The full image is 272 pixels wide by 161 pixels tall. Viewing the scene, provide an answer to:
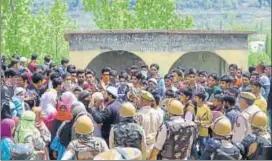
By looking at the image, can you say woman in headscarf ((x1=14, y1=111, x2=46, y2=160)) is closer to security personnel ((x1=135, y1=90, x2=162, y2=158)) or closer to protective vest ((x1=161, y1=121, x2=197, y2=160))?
security personnel ((x1=135, y1=90, x2=162, y2=158))

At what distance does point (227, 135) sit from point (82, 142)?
1601 millimetres

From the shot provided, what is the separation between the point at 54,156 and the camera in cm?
948

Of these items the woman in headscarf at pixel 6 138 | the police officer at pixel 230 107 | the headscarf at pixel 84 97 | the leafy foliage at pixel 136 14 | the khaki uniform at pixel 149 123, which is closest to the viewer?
the woman in headscarf at pixel 6 138

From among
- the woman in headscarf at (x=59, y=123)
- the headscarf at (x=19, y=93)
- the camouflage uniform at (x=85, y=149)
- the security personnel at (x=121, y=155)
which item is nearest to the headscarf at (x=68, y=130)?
the woman in headscarf at (x=59, y=123)

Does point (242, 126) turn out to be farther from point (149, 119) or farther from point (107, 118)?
point (107, 118)

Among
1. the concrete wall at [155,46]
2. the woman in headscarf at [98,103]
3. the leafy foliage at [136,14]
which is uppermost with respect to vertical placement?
the leafy foliage at [136,14]

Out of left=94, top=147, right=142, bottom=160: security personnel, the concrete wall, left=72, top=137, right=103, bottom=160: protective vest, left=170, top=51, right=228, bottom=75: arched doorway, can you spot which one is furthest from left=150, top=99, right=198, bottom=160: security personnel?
left=170, top=51, right=228, bottom=75: arched doorway

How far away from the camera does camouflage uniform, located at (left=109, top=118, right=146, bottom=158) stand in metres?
8.25

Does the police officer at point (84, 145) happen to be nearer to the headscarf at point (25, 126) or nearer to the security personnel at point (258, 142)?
the headscarf at point (25, 126)

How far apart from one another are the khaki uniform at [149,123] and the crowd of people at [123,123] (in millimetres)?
13

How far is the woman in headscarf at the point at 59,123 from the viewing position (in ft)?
30.4

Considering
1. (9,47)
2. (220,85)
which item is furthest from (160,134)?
(9,47)

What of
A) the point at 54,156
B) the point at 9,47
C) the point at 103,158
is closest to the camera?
the point at 103,158

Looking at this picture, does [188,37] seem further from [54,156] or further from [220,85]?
[54,156]
